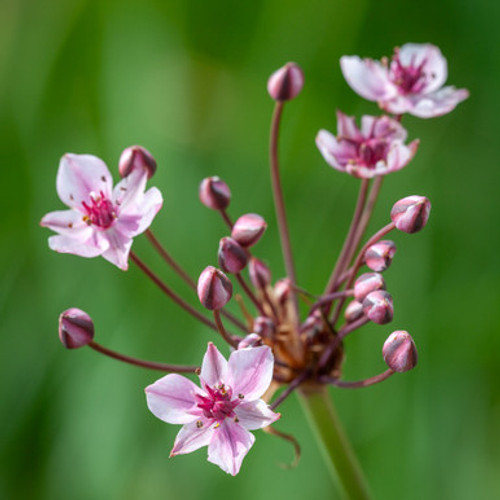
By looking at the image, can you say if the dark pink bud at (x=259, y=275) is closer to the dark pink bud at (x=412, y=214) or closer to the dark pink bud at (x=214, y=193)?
the dark pink bud at (x=214, y=193)

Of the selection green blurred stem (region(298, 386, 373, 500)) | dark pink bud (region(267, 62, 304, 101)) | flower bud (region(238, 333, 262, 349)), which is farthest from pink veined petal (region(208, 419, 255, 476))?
dark pink bud (region(267, 62, 304, 101))

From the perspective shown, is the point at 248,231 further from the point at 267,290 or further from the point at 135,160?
the point at 135,160

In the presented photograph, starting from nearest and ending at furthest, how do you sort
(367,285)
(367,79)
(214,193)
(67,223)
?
(367,285), (214,193), (67,223), (367,79)

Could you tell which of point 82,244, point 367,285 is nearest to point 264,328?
point 367,285

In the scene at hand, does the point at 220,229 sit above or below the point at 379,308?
below

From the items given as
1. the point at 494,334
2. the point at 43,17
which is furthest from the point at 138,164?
the point at 43,17

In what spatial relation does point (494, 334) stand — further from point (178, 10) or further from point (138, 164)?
point (178, 10)

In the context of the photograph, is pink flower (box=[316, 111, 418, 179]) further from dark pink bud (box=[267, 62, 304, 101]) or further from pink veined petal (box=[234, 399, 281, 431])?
pink veined petal (box=[234, 399, 281, 431])
